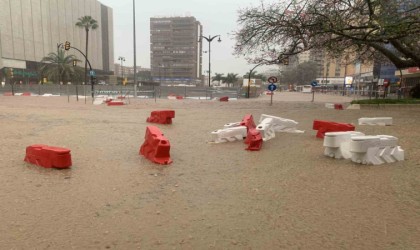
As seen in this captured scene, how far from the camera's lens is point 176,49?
110 meters

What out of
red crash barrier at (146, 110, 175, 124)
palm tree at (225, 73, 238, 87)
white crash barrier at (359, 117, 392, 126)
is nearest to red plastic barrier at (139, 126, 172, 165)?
red crash barrier at (146, 110, 175, 124)

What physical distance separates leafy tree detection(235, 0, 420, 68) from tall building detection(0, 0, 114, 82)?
227ft

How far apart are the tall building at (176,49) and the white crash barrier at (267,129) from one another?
3364 inches

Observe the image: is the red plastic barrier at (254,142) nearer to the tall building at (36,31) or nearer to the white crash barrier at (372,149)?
the white crash barrier at (372,149)

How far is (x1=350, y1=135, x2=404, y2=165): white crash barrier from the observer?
254 inches

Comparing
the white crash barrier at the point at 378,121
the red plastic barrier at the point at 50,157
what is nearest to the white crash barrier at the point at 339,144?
the red plastic barrier at the point at 50,157

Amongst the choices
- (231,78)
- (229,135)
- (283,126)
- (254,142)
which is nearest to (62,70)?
(231,78)

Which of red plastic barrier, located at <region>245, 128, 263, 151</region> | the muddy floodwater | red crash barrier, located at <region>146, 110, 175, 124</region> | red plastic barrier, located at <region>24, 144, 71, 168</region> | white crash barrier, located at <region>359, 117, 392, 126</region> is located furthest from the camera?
red crash barrier, located at <region>146, 110, 175, 124</region>

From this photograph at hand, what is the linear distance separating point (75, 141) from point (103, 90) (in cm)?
3442

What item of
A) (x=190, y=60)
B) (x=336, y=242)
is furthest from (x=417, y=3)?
(x=190, y=60)

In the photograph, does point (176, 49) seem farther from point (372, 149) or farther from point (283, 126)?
point (372, 149)

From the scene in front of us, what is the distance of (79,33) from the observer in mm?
116812

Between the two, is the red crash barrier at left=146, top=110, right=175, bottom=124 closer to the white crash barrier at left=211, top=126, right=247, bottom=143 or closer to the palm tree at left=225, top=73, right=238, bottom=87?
the white crash barrier at left=211, top=126, right=247, bottom=143

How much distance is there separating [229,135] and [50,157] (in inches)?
182
